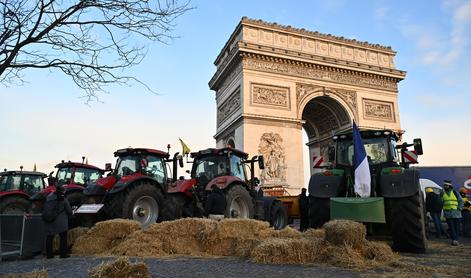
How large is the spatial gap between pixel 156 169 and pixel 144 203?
131 cm

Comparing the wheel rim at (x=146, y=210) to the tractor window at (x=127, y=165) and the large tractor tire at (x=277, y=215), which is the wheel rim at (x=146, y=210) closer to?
the tractor window at (x=127, y=165)

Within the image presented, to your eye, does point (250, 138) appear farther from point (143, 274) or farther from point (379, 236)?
point (143, 274)

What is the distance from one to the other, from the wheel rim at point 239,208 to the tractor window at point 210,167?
86cm

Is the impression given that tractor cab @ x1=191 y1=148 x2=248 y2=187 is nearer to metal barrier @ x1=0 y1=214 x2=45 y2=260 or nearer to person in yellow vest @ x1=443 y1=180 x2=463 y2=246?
metal barrier @ x1=0 y1=214 x2=45 y2=260

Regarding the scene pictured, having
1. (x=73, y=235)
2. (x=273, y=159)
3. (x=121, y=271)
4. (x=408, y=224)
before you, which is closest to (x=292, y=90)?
(x=273, y=159)

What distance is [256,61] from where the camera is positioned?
22.2 meters

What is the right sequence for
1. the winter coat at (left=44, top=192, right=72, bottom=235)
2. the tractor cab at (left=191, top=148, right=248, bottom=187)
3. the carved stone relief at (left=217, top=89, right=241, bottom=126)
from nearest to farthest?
the winter coat at (left=44, top=192, right=72, bottom=235), the tractor cab at (left=191, top=148, right=248, bottom=187), the carved stone relief at (left=217, top=89, right=241, bottom=126)

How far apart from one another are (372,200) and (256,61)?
17629 mm

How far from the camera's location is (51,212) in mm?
6113

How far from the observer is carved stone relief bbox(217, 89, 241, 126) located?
895 inches

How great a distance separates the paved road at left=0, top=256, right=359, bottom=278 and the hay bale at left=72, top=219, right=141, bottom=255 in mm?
845

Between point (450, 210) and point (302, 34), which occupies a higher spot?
point (302, 34)

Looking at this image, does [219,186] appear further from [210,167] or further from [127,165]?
[127,165]

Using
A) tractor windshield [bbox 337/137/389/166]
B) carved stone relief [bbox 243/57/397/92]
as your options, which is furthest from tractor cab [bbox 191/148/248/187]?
carved stone relief [bbox 243/57/397/92]
